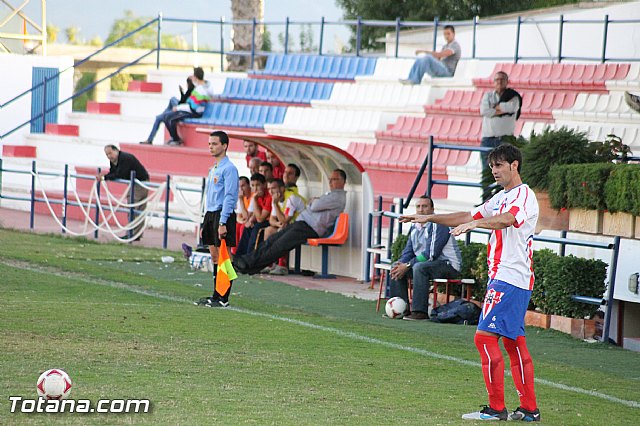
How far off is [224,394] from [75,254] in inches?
415

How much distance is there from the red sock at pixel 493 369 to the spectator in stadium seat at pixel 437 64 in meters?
17.3

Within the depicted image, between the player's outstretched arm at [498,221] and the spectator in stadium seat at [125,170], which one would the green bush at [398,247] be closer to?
the spectator in stadium seat at [125,170]

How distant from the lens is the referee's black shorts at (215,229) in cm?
1373

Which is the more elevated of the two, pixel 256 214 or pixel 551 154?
pixel 551 154

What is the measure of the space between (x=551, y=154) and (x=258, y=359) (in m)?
6.24

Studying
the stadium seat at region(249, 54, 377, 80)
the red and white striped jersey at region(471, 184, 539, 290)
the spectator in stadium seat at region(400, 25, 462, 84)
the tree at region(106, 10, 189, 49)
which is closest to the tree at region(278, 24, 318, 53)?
the stadium seat at region(249, 54, 377, 80)

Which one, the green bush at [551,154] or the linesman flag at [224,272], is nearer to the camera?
the linesman flag at [224,272]

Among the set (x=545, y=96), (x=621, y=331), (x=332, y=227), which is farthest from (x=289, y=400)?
(x=545, y=96)

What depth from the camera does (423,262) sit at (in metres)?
14.3

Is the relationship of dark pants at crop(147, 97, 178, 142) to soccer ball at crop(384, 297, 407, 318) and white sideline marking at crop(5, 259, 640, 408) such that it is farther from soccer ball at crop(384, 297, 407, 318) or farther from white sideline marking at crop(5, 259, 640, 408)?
soccer ball at crop(384, 297, 407, 318)

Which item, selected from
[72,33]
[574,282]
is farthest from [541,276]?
[72,33]

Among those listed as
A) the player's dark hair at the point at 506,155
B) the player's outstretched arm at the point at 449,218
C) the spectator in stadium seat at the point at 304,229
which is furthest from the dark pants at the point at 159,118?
the player's dark hair at the point at 506,155

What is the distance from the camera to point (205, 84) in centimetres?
2820

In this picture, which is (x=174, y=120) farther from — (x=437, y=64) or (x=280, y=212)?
(x=280, y=212)
